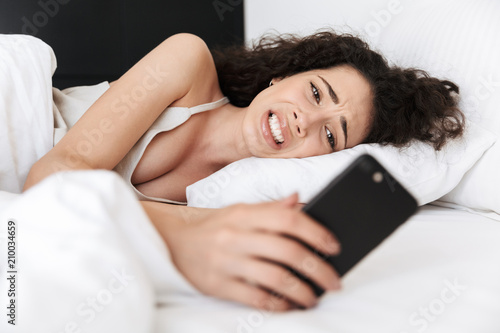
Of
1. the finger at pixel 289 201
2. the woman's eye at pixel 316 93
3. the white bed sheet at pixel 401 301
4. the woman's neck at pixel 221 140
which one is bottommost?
the woman's neck at pixel 221 140

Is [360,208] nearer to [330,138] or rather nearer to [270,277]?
[270,277]

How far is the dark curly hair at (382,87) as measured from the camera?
121 centimetres

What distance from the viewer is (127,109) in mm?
1068

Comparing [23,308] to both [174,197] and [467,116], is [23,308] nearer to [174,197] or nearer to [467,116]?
[174,197]

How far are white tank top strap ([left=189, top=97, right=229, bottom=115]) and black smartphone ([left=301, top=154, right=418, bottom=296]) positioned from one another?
2.47 feet

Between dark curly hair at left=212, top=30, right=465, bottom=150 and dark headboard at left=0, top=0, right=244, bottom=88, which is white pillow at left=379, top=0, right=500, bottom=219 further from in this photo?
dark headboard at left=0, top=0, right=244, bottom=88

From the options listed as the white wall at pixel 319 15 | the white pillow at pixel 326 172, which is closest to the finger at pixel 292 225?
the white pillow at pixel 326 172

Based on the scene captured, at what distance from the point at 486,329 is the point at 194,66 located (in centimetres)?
90

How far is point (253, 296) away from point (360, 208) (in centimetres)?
16

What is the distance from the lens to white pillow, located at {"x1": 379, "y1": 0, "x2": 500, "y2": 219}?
114cm

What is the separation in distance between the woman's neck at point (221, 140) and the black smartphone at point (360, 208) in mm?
735

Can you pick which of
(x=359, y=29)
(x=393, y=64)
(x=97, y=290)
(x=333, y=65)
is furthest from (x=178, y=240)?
(x=359, y=29)

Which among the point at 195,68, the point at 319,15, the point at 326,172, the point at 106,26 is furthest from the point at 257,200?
the point at 106,26

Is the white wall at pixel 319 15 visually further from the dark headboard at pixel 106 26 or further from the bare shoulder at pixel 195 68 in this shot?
the bare shoulder at pixel 195 68
